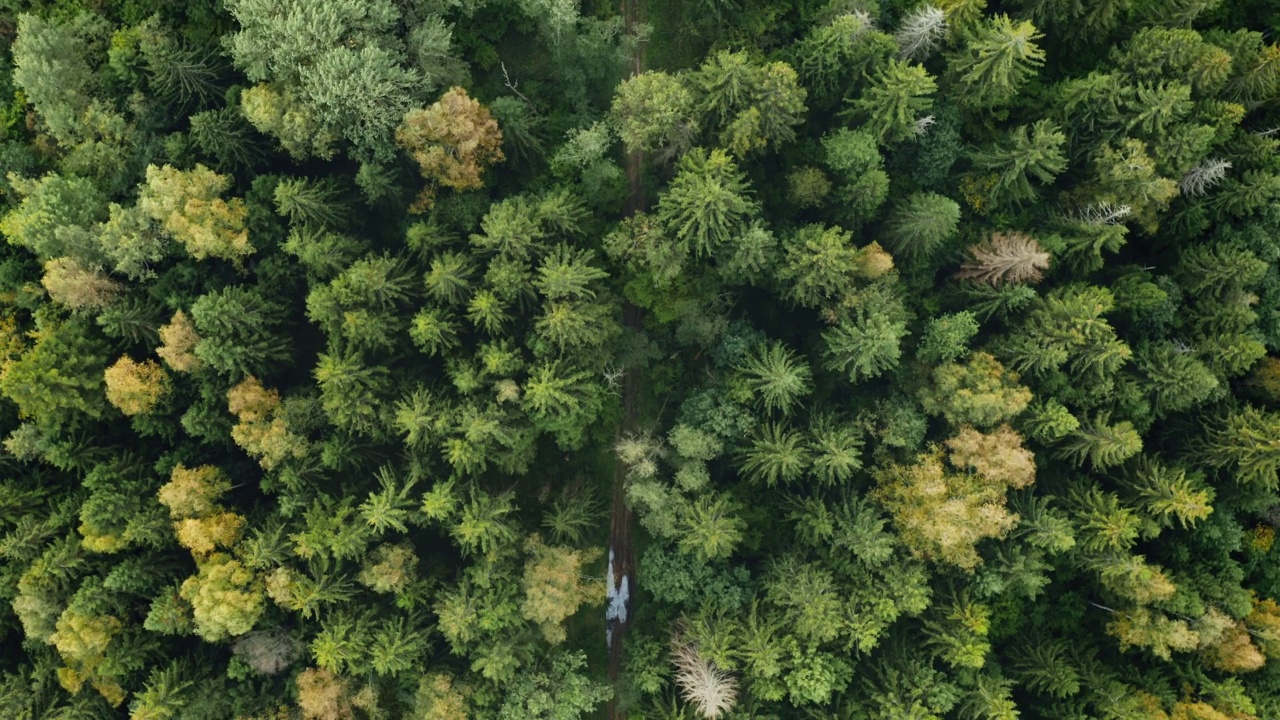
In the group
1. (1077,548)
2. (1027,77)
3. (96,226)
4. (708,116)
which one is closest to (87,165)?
(96,226)

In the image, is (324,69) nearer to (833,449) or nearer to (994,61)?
(833,449)

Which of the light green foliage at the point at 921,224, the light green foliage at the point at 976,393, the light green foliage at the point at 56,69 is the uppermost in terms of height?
the light green foliage at the point at 56,69

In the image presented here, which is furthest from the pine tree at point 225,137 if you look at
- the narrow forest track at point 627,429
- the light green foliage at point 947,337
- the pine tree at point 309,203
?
the light green foliage at point 947,337

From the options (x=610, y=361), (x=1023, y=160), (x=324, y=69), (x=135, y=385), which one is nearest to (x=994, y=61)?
(x=1023, y=160)

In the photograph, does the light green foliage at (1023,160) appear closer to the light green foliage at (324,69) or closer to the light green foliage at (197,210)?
the light green foliage at (324,69)

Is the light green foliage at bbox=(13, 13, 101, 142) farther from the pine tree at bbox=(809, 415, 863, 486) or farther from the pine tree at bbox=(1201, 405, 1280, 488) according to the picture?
the pine tree at bbox=(1201, 405, 1280, 488)

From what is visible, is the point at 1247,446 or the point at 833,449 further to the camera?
the point at 833,449

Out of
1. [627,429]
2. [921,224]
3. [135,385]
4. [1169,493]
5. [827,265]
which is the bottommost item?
[627,429]
